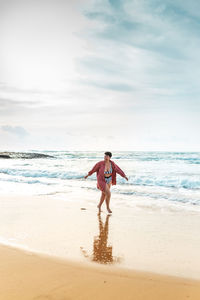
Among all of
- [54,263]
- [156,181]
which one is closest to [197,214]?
[54,263]

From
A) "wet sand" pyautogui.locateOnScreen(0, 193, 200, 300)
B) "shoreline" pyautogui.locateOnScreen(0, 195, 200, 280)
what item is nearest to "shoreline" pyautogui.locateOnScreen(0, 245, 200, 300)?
"wet sand" pyautogui.locateOnScreen(0, 193, 200, 300)

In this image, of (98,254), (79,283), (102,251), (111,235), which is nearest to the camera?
(79,283)

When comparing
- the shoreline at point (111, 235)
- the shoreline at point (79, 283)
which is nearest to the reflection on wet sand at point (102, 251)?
the shoreline at point (111, 235)

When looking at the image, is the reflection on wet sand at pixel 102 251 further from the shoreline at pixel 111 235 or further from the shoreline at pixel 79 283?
the shoreline at pixel 79 283

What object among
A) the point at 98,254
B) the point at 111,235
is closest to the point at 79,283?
the point at 98,254

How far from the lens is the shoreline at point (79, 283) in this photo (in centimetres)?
307

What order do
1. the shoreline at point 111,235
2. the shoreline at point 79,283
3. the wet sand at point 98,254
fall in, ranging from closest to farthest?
the shoreline at point 79,283 → the wet sand at point 98,254 → the shoreline at point 111,235

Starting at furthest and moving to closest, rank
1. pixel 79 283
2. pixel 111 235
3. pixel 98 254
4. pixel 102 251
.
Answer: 1. pixel 111 235
2. pixel 102 251
3. pixel 98 254
4. pixel 79 283

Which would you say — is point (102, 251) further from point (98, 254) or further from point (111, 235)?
point (111, 235)

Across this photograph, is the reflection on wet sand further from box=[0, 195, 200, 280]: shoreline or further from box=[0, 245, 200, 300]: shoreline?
box=[0, 245, 200, 300]: shoreline

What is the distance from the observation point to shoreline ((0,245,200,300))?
10.1 ft

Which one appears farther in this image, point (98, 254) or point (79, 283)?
point (98, 254)

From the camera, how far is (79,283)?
11.0ft

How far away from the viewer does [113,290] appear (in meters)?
3.20
